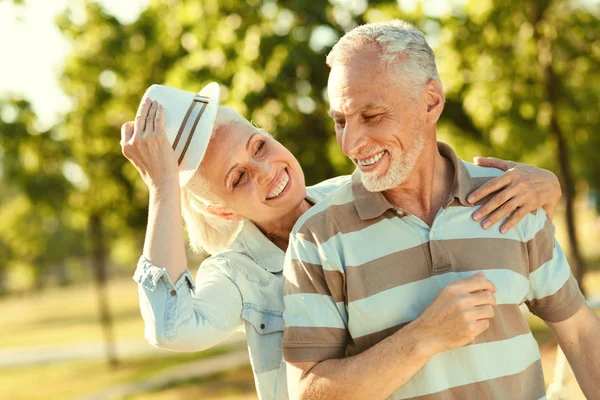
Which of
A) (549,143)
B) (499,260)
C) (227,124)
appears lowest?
(549,143)

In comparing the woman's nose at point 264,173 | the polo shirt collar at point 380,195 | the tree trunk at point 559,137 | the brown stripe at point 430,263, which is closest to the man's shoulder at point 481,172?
the polo shirt collar at point 380,195

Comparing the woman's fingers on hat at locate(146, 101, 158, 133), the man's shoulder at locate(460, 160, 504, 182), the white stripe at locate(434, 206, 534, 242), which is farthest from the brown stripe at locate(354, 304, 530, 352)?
the woman's fingers on hat at locate(146, 101, 158, 133)

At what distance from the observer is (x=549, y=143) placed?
973cm

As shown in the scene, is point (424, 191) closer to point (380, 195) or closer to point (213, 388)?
point (380, 195)

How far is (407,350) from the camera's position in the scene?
6.91 ft

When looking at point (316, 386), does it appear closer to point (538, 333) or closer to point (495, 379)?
point (495, 379)

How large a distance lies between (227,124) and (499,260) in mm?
1166

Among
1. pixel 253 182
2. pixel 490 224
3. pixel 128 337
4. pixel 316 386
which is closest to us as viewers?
pixel 316 386

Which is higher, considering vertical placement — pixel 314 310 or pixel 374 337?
pixel 314 310

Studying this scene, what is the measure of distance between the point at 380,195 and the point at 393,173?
80 millimetres

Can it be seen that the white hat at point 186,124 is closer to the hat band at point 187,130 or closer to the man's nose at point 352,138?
the hat band at point 187,130

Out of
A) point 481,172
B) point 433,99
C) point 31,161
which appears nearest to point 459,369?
point 481,172

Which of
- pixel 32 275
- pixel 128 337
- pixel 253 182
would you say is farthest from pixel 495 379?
pixel 32 275

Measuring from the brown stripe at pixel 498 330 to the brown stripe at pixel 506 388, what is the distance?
0.38 ft
